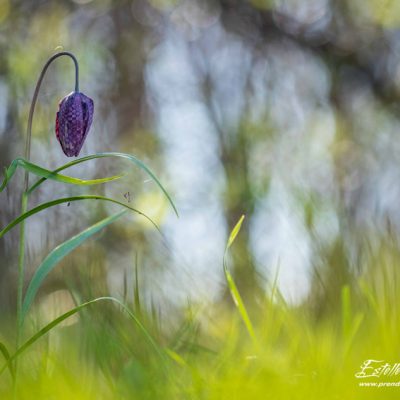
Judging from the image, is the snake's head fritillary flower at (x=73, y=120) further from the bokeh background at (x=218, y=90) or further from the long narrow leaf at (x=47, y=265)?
the bokeh background at (x=218, y=90)

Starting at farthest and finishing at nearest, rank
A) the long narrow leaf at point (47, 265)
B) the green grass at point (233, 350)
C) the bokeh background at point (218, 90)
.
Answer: the bokeh background at point (218, 90) < the long narrow leaf at point (47, 265) < the green grass at point (233, 350)

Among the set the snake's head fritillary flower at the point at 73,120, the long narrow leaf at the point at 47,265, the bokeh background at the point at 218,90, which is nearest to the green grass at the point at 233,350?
the long narrow leaf at the point at 47,265

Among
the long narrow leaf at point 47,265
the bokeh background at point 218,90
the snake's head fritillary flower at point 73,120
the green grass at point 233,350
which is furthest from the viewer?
the bokeh background at point 218,90

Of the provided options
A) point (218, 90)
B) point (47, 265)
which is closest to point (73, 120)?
point (47, 265)

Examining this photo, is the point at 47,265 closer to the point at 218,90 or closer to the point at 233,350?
the point at 233,350

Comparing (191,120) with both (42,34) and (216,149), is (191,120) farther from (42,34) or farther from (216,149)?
(42,34)

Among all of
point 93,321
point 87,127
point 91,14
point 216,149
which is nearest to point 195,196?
point 216,149

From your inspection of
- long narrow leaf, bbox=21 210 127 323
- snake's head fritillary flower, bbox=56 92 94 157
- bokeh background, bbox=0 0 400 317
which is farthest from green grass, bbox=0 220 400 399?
bokeh background, bbox=0 0 400 317

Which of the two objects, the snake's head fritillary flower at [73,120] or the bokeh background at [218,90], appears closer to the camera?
the snake's head fritillary flower at [73,120]

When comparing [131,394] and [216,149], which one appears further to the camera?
[216,149]
